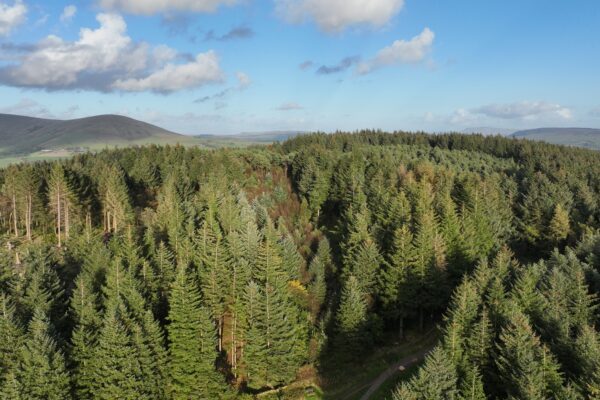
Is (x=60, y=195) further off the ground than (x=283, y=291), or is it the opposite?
(x=60, y=195)

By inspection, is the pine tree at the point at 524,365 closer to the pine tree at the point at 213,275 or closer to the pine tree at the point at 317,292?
the pine tree at the point at 317,292

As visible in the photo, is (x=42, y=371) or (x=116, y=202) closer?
(x=42, y=371)

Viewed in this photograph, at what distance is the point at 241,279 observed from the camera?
149ft

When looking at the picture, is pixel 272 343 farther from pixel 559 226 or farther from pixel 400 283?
pixel 559 226

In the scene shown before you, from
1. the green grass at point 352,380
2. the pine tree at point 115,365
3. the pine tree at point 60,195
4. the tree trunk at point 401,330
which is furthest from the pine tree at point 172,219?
the tree trunk at point 401,330

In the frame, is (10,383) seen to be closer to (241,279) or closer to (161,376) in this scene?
(161,376)

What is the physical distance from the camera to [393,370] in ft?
132

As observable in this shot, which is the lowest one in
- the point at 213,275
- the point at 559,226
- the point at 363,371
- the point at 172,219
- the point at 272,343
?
the point at 363,371

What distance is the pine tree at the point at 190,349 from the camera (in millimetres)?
34844

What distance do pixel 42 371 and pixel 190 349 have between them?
10934 mm

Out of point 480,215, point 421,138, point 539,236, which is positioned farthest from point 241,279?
point 421,138

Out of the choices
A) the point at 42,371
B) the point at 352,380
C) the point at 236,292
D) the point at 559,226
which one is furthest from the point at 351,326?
the point at 559,226

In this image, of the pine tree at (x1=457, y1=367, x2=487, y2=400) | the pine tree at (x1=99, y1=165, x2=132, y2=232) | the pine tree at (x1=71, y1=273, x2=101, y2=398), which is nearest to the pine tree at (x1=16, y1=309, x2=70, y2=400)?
the pine tree at (x1=71, y1=273, x2=101, y2=398)

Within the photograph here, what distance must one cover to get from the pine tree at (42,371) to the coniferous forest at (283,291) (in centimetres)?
12
